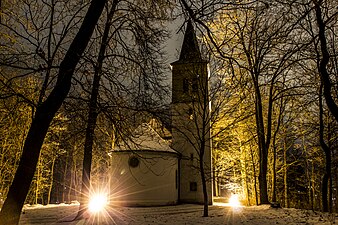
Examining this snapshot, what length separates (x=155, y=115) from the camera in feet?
22.5

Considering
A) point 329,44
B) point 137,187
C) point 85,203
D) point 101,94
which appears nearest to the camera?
point 101,94

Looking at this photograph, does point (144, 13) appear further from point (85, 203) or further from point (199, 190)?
point (199, 190)

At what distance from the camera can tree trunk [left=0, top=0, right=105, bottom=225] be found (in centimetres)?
513

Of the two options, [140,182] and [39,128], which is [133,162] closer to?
[140,182]

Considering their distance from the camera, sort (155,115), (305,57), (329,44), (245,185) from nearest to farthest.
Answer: (155,115), (305,57), (329,44), (245,185)

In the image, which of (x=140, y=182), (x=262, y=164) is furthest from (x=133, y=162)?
(x=262, y=164)

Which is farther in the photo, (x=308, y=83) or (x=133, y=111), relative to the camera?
(x=308, y=83)

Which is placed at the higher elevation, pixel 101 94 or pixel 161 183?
pixel 101 94

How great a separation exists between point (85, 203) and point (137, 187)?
29.4 feet

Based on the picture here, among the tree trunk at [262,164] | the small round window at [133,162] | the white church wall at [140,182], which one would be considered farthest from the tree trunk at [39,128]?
the small round window at [133,162]

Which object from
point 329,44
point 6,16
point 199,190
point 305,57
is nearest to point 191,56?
point 305,57

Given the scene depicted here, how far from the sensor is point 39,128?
555 centimetres

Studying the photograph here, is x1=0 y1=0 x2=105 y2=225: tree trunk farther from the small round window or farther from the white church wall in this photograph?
the small round window

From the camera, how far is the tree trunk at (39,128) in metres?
5.13
